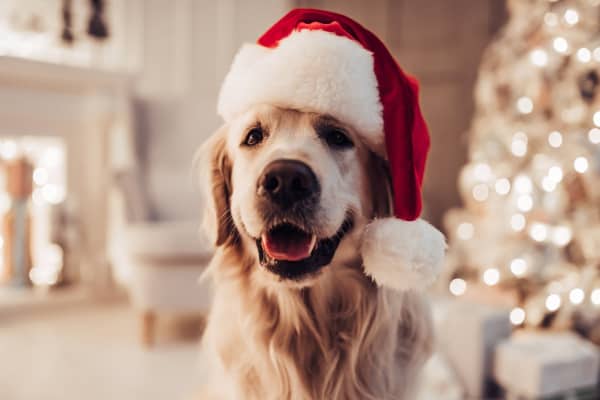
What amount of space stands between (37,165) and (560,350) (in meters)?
3.17

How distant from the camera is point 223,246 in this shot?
1.16 meters

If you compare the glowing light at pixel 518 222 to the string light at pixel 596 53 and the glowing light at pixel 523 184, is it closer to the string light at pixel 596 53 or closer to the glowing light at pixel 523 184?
the glowing light at pixel 523 184

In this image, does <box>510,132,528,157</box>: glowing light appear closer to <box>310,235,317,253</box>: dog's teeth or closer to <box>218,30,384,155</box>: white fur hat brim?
<box>218,30,384,155</box>: white fur hat brim

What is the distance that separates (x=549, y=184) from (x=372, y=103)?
1.61 m

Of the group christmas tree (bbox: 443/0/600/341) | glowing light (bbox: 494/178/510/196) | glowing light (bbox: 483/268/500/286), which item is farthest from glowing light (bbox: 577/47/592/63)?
glowing light (bbox: 483/268/500/286)

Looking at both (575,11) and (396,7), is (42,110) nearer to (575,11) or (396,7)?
(396,7)

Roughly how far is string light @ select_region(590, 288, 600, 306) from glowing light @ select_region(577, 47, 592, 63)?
0.98m

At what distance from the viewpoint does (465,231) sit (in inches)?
117

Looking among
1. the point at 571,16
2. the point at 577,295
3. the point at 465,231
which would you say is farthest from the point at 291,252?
the point at 465,231

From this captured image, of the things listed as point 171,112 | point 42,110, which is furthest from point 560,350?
point 42,110

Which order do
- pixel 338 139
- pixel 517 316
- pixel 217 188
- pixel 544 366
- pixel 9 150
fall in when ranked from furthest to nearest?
pixel 9 150, pixel 517 316, pixel 544 366, pixel 217 188, pixel 338 139

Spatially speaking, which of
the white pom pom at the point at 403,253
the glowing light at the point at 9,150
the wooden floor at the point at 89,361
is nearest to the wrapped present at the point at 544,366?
the white pom pom at the point at 403,253

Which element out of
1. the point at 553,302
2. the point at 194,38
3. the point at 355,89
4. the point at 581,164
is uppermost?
the point at 194,38

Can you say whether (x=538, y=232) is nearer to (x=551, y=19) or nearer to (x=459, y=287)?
(x=459, y=287)
